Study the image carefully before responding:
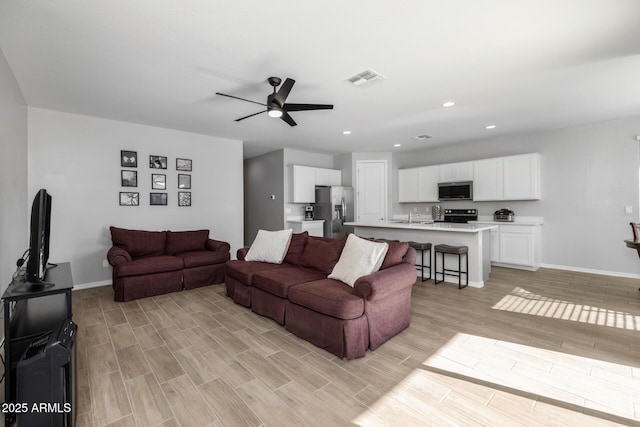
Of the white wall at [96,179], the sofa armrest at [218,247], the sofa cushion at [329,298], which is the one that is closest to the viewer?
the sofa cushion at [329,298]

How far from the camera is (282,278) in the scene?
312cm

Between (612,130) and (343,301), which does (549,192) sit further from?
(343,301)

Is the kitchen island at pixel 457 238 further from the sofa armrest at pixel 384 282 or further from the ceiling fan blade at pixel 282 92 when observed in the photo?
the ceiling fan blade at pixel 282 92

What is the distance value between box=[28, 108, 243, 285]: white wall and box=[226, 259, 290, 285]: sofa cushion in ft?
7.22

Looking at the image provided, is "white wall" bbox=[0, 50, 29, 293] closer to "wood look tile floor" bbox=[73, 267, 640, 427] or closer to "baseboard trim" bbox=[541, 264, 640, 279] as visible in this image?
"wood look tile floor" bbox=[73, 267, 640, 427]

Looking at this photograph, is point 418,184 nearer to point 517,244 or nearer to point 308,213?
point 517,244

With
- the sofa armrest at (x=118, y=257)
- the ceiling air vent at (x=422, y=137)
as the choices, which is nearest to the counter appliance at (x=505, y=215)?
the ceiling air vent at (x=422, y=137)

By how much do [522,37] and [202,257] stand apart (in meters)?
4.70

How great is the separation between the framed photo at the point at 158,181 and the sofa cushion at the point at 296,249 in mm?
2874

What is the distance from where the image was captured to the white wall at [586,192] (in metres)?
4.82

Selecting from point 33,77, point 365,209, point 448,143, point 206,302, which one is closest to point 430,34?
point 206,302

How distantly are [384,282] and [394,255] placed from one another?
523 mm

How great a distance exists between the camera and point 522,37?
2.44 m

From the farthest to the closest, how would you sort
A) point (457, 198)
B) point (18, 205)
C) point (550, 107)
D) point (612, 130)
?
point (457, 198) < point (612, 130) < point (550, 107) < point (18, 205)
